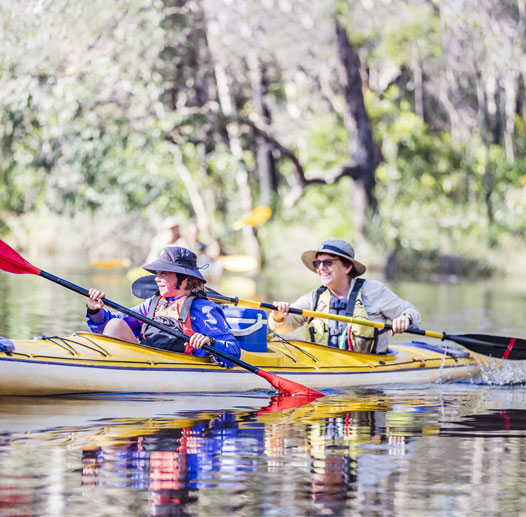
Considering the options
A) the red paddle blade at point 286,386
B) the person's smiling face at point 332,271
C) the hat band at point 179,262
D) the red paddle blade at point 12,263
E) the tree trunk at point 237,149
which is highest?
the tree trunk at point 237,149

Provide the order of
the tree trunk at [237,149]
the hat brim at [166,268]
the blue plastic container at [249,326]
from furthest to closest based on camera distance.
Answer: the tree trunk at [237,149] → the blue plastic container at [249,326] → the hat brim at [166,268]

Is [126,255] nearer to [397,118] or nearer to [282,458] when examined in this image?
[397,118]

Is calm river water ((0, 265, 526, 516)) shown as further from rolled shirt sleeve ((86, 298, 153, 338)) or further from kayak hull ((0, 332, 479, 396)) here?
rolled shirt sleeve ((86, 298, 153, 338))

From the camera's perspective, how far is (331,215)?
2438 centimetres

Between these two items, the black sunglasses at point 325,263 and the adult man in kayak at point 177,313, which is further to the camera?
the black sunglasses at point 325,263

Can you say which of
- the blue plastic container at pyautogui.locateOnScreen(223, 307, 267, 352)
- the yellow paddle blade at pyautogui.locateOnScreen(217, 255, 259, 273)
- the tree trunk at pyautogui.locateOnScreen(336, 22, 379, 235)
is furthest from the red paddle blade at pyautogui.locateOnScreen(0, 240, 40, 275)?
the tree trunk at pyautogui.locateOnScreen(336, 22, 379, 235)

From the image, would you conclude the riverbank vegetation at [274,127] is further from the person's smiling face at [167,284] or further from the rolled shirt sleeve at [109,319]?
the person's smiling face at [167,284]

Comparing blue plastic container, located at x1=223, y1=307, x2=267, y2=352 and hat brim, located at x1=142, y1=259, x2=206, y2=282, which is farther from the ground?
hat brim, located at x1=142, y1=259, x2=206, y2=282

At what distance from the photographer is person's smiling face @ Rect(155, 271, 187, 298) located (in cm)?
634

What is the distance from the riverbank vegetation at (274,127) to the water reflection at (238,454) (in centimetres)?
1274

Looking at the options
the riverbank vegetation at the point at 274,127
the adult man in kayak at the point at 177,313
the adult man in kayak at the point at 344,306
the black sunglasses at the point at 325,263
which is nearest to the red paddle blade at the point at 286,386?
the adult man in kayak at the point at 177,313

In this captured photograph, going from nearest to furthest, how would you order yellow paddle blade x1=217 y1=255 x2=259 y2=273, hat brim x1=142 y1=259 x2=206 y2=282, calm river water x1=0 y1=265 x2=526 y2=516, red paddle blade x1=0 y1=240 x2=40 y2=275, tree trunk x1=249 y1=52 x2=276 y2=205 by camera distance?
calm river water x1=0 y1=265 x2=526 y2=516 → hat brim x1=142 y1=259 x2=206 y2=282 → red paddle blade x1=0 y1=240 x2=40 y2=275 → yellow paddle blade x1=217 y1=255 x2=259 y2=273 → tree trunk x1=249 y1=52 x2=276 y2=205

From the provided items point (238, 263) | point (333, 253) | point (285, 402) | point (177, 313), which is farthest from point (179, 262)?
point (238, 263)

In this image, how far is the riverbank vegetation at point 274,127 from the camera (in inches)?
805
